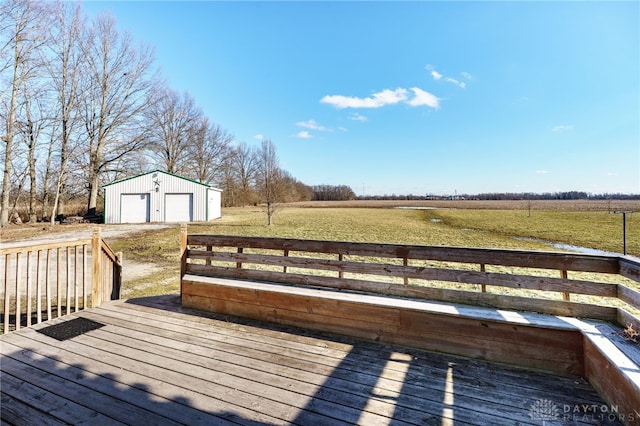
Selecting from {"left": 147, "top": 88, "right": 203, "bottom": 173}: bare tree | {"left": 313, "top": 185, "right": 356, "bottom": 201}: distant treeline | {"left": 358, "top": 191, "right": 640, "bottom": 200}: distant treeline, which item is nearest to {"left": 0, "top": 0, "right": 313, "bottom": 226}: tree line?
{"left": 147, "top": 88, "right": 203, "bottom": 173}: bare tree

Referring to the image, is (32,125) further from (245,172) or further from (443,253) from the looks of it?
(245,172)

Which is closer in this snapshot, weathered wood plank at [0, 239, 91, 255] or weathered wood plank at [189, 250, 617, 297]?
weathered wood plank at [189, 250, 617, 297]

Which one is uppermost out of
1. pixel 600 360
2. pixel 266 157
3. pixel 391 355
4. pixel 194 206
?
pixel 266 157

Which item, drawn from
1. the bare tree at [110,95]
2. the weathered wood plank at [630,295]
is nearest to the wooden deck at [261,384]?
the weathered wood plank at [630,295]

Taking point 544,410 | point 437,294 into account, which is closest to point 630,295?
point 544,410

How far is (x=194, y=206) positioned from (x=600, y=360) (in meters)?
20.8

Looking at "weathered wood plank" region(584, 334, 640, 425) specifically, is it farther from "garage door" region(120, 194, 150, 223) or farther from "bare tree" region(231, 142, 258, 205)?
"bare tree" region(231, 142, 258, 205)

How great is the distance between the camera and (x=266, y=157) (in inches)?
891

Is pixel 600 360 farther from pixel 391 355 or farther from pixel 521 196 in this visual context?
pixel 521 196

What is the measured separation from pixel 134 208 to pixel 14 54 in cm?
1009

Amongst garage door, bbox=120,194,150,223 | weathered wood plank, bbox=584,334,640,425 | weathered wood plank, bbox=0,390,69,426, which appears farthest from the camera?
A: garage door, bbox=120,194,150,223

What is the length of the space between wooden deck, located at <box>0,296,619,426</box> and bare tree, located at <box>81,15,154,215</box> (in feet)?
78.5

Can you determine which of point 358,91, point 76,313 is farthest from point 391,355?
point 358,91

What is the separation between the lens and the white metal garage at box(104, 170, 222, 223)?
18.8 meters
